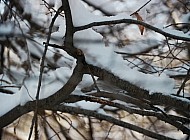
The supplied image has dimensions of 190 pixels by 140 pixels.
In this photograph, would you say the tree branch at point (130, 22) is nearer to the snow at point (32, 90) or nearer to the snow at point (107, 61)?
the snow at point (107, 61)

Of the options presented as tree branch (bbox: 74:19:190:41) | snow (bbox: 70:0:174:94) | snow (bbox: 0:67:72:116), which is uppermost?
tree branch (bbox: 74:19:190:41)

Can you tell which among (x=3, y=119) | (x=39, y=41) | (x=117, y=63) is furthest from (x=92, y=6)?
(x=117, y=63)

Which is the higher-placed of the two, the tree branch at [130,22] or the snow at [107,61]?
the tree branch at [130,22]

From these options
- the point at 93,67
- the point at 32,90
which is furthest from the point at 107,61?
the point at 32,90

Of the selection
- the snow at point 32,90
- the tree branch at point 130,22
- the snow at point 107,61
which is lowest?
the snow at point 32,90

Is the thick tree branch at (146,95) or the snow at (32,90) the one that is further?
the snow at (32,90)

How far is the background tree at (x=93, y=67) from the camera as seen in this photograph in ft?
2.52

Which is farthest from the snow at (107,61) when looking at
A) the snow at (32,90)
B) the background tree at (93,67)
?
the snow at (32,90)

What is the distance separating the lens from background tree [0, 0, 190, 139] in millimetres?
767

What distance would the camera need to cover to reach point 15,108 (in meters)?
1.03

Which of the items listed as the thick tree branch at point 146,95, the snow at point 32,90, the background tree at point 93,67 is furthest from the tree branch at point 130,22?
the snow at point 32,90

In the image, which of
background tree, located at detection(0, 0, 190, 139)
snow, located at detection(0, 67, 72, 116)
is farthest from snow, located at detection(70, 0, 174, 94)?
snow, located at detection(0, 67, 72, 116)

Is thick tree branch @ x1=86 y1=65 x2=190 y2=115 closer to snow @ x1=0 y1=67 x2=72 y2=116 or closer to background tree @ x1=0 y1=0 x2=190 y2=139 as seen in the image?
background tree @ x1=0 y1=0 x2=190 y2=139

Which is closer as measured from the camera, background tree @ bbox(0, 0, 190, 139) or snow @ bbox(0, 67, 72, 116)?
background tree @ bbox(0, 0, 190, 139)
